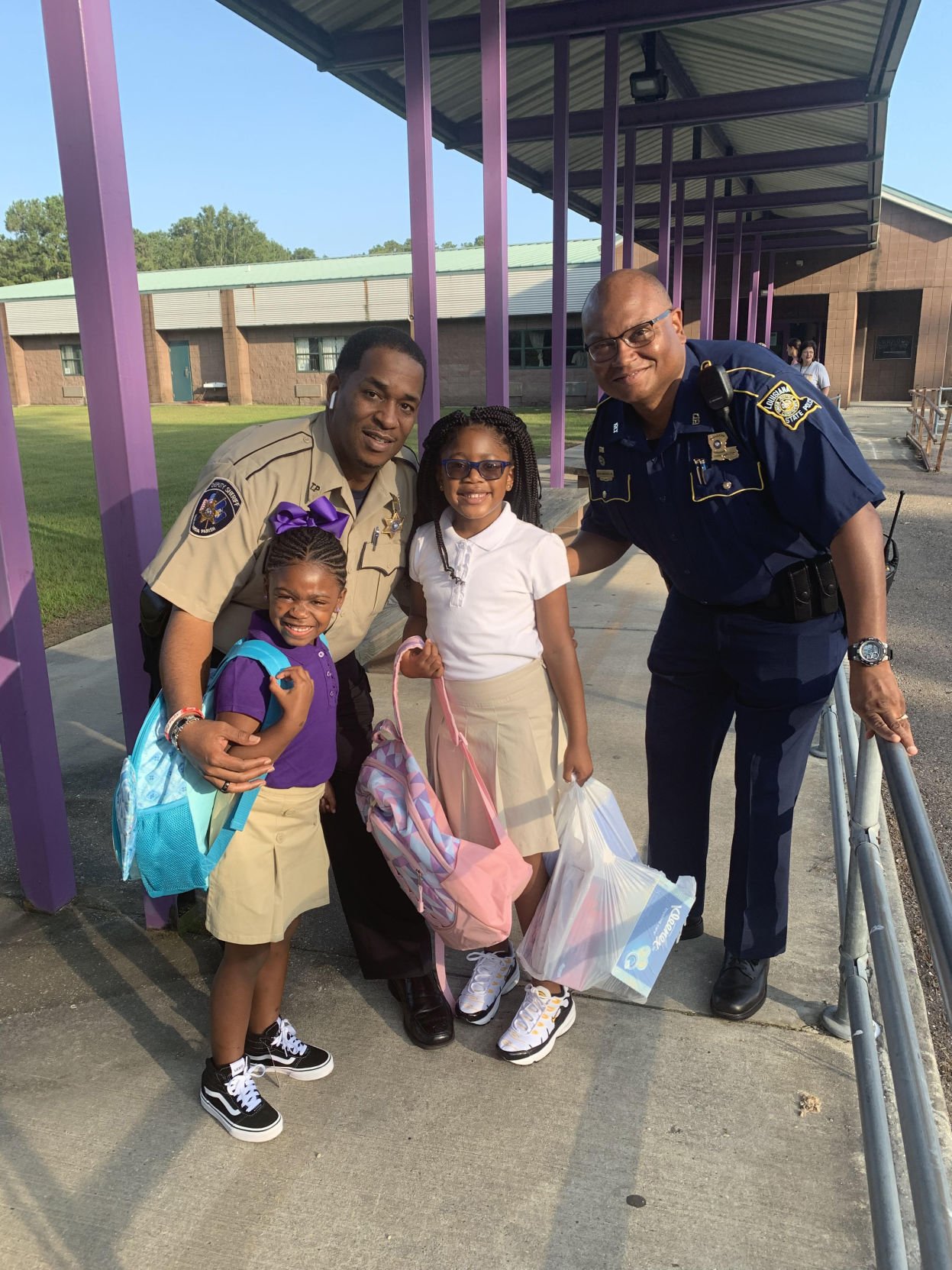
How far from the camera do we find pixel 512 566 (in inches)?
91.4

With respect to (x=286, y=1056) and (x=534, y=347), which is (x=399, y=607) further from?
(x=534, y=347)

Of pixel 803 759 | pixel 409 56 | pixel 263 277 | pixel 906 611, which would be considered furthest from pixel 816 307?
pixel 803 759

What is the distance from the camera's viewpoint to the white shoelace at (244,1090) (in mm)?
2154

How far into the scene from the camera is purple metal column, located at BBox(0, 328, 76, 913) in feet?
8.89

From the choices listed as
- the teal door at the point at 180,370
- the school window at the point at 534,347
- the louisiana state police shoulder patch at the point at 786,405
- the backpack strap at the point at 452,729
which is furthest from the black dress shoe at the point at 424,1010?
the teal door at the point at 180,370

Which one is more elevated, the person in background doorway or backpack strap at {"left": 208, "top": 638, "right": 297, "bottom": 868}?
the person in background doorway

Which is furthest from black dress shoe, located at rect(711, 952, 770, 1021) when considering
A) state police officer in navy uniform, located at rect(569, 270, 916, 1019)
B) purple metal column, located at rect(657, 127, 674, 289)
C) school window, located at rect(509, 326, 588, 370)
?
school window, located at rect(509, 326, 588, 370)

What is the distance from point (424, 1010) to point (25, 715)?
1.47 metres

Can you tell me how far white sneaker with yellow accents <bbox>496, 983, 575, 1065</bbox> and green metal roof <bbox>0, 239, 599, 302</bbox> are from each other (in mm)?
31480

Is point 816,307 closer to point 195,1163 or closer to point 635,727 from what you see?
point 635,727

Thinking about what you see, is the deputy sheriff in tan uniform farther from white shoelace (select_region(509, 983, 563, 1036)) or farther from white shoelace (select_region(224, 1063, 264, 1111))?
white shoelace (select_region(224, 1063, 264, 1111))

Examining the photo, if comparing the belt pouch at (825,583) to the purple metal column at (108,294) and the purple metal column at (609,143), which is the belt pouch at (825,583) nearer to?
the purple metal column at (108,294)

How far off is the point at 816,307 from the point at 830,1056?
32.6m

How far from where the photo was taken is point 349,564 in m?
2.42
